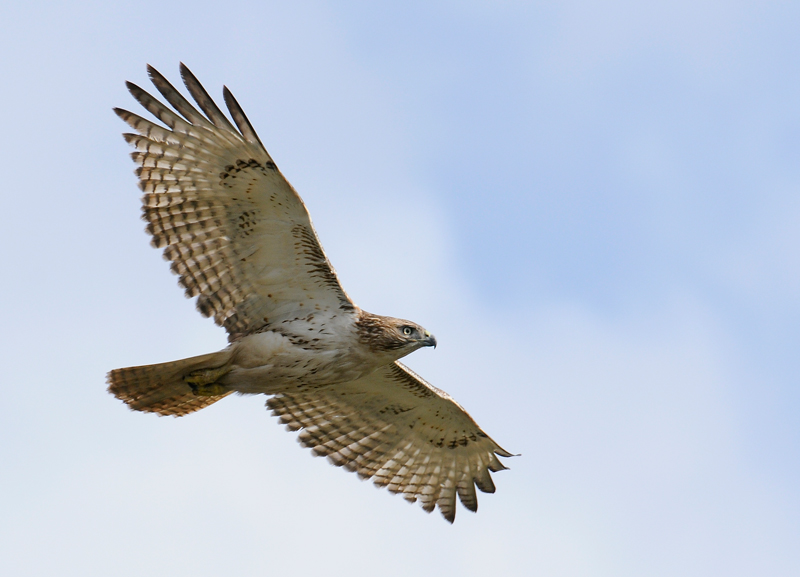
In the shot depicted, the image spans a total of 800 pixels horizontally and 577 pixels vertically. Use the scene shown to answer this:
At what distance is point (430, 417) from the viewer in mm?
11797

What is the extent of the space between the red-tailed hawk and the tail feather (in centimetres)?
1

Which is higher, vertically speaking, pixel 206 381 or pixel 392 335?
pixel 392 335

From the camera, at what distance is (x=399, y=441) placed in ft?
39.5

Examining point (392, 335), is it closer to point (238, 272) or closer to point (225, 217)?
point (238, 272)

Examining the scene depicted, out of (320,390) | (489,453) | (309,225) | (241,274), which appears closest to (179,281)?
(241,274)

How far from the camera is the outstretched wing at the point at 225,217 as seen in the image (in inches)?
376

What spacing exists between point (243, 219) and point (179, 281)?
2.98ft

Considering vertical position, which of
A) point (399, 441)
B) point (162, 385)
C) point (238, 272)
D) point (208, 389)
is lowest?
point (162, 385)

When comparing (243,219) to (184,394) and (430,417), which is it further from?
(430,417)

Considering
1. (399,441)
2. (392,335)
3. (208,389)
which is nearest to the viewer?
(392,335)

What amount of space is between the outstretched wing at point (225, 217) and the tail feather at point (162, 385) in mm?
566

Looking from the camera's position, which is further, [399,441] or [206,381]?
[399,441]

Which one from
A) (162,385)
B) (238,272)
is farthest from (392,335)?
(162,385)

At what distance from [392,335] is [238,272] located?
5.46ft
